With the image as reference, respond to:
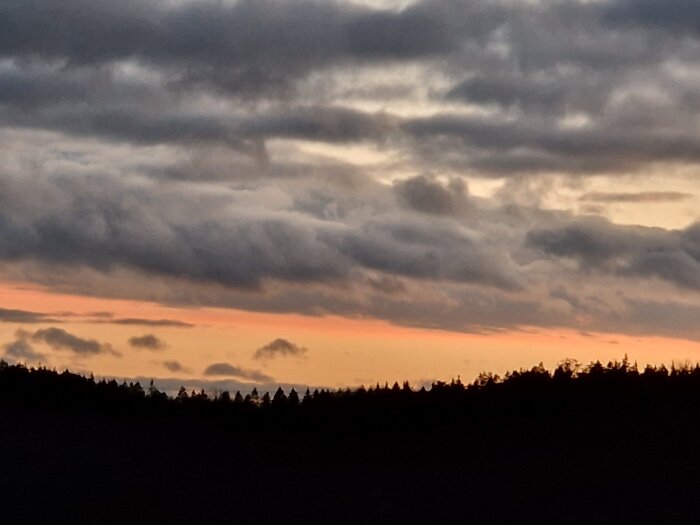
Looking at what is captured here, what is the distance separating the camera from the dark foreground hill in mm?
60344

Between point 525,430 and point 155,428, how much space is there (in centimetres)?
1988

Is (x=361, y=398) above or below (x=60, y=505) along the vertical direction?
above

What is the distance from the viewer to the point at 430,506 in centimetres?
6062

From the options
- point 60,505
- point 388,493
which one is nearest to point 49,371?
point 60,505

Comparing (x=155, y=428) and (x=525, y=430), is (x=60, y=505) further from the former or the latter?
(x=525, y=430)

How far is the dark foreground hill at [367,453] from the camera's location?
2376 inches

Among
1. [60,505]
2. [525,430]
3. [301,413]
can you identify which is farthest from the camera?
[301,413]

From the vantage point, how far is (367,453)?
65938mm

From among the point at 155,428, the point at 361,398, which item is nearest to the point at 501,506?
the point at 361,398

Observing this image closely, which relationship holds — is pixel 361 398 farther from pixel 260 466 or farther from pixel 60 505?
pixel 60 505

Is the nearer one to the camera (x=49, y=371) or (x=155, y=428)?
(x=155, y=428)

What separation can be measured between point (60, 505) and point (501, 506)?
69.9 ft

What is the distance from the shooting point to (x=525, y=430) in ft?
215

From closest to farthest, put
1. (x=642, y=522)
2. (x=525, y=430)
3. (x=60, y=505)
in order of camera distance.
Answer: (x=642, y=522)
(x=60, y=505)
(x=525, y=430)
